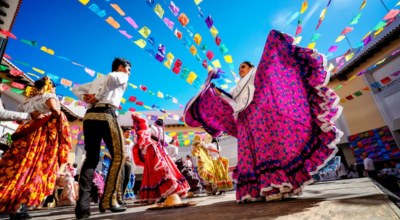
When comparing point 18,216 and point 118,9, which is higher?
point 118,9

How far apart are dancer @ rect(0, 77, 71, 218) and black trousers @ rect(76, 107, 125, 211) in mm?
684

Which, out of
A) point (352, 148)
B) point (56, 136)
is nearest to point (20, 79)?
point (56, 136)

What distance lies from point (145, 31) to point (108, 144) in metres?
2.99

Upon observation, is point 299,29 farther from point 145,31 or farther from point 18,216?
point 18,216

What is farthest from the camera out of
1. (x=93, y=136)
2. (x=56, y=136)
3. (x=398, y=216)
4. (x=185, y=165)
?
(x=185, y=165)

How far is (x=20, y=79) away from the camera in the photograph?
29.2 ft

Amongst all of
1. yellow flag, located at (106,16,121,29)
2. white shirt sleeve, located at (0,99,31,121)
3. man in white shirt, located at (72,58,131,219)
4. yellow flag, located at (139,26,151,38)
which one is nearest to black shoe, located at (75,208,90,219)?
man in white shirt, located at (72,58,131,219)

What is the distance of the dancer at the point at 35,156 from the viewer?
222cm

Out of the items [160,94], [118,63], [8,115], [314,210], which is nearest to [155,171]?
[118,63]

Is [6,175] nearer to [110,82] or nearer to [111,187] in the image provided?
[111,187]

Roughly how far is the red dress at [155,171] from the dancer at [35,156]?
3.54 ft

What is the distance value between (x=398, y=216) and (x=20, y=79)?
37.9 ft

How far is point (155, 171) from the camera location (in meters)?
3.18

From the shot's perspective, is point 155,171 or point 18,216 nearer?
point 18,216
